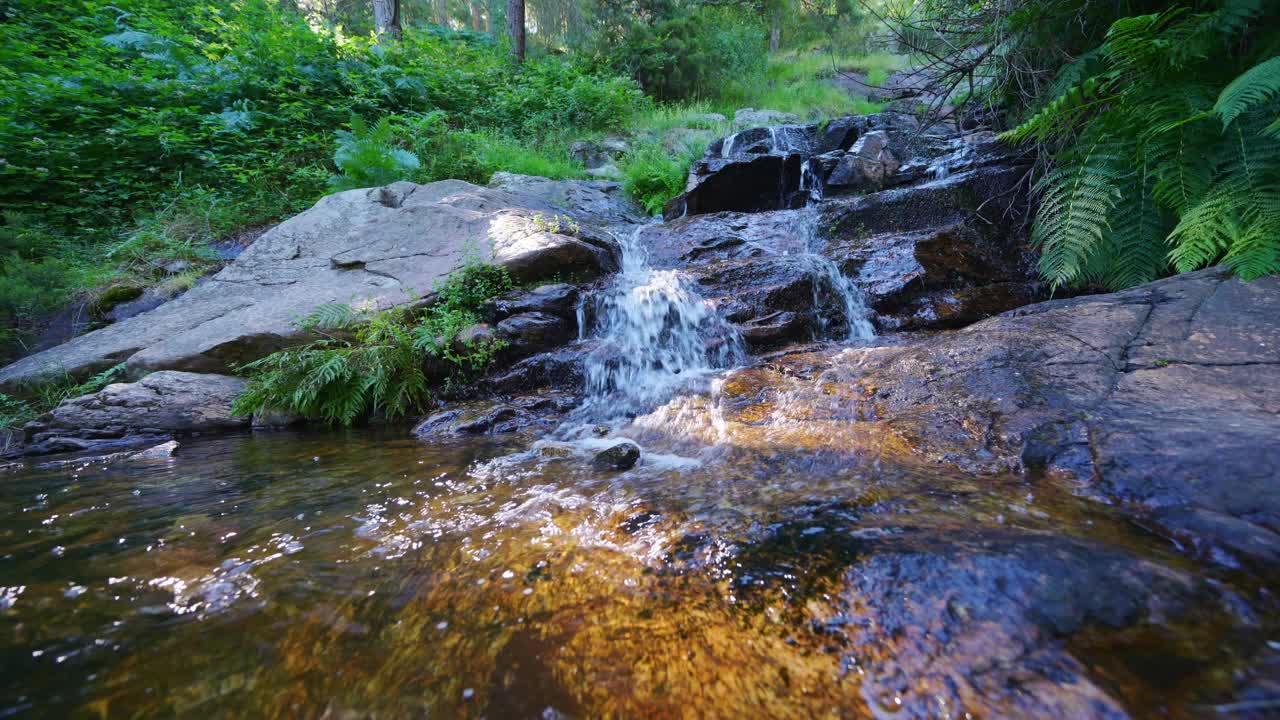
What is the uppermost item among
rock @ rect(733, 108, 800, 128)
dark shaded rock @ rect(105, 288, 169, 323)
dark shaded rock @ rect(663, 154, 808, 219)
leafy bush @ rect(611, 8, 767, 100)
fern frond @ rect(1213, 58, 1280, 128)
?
leafy bush @ rect(611, 8, 767, 100)

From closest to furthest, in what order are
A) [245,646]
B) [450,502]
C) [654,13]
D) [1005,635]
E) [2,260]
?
[1005,635], [245,646], [450,502], [2,260], [654,13]

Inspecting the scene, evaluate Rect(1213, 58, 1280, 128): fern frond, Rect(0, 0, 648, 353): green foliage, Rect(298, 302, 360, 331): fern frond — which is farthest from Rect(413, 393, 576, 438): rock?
Rect(0, 0, 648, 353): green foliage

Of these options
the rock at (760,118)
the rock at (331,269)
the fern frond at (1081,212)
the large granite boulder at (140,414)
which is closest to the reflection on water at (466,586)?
the large granite boulder at (140,414)

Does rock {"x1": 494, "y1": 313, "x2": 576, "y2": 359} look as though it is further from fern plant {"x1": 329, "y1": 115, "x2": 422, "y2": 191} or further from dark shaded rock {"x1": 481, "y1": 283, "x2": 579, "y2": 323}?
fern plant {"x1": 329, "y1": 115, "x2": 422, "y2": 191}

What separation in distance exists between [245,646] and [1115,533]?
99.3 inches

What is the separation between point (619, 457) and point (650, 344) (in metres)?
2.01

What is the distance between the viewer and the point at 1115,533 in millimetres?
1465

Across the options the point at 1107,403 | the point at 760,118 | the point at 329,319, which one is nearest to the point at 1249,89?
the point at 1107,403

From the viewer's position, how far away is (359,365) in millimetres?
4004

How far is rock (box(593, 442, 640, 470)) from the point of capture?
2.53 metres

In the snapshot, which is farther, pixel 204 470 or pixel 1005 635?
pixel 204 470

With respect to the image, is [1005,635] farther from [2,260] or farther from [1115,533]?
[2,260]

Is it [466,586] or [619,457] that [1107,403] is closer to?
[619,457]

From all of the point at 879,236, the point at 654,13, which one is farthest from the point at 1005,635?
the point at 654,13
